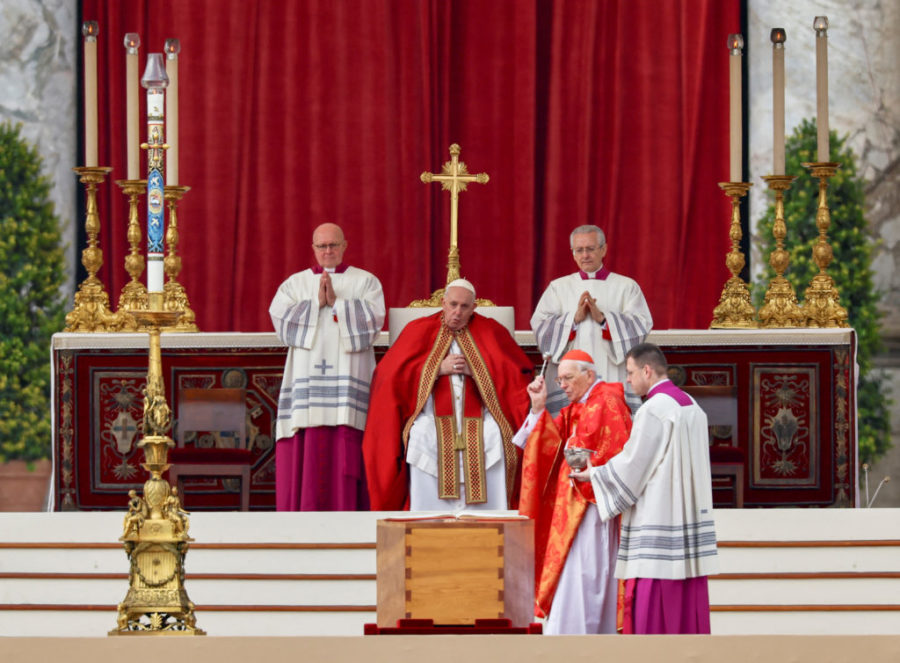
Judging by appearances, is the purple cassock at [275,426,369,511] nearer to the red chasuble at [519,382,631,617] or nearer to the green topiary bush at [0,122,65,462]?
the red chasuble at [519,382,631,617]

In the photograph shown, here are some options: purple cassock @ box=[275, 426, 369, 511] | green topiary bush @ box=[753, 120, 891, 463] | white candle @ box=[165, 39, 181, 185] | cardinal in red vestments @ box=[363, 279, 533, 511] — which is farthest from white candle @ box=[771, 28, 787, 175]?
white candle @ box=[165, 39, 181, 185]

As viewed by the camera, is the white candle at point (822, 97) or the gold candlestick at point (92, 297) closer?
the white candle at point (822, 97)

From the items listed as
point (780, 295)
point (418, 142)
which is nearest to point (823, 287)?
point (780, 295)

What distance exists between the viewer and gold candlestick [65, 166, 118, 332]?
26.9ft

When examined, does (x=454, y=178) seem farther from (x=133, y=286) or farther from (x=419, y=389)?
(x=133, y=286)

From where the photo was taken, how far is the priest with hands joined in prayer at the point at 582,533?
6.14 meters

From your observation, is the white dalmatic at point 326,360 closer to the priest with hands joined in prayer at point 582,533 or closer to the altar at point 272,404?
the altar at point 272,404

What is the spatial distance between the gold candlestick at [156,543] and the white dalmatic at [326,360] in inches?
125

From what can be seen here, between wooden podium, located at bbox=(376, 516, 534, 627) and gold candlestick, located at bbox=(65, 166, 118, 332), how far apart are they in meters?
4.07

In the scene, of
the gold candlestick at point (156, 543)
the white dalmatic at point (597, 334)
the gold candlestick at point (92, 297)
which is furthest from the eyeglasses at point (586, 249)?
the gold candlestick at point (156, 543)

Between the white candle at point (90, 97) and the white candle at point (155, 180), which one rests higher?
the white candle at point (90, 97)

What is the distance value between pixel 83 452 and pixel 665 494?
3367 mm

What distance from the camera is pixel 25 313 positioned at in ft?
32.8

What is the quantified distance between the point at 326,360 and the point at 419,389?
1.62 feet
